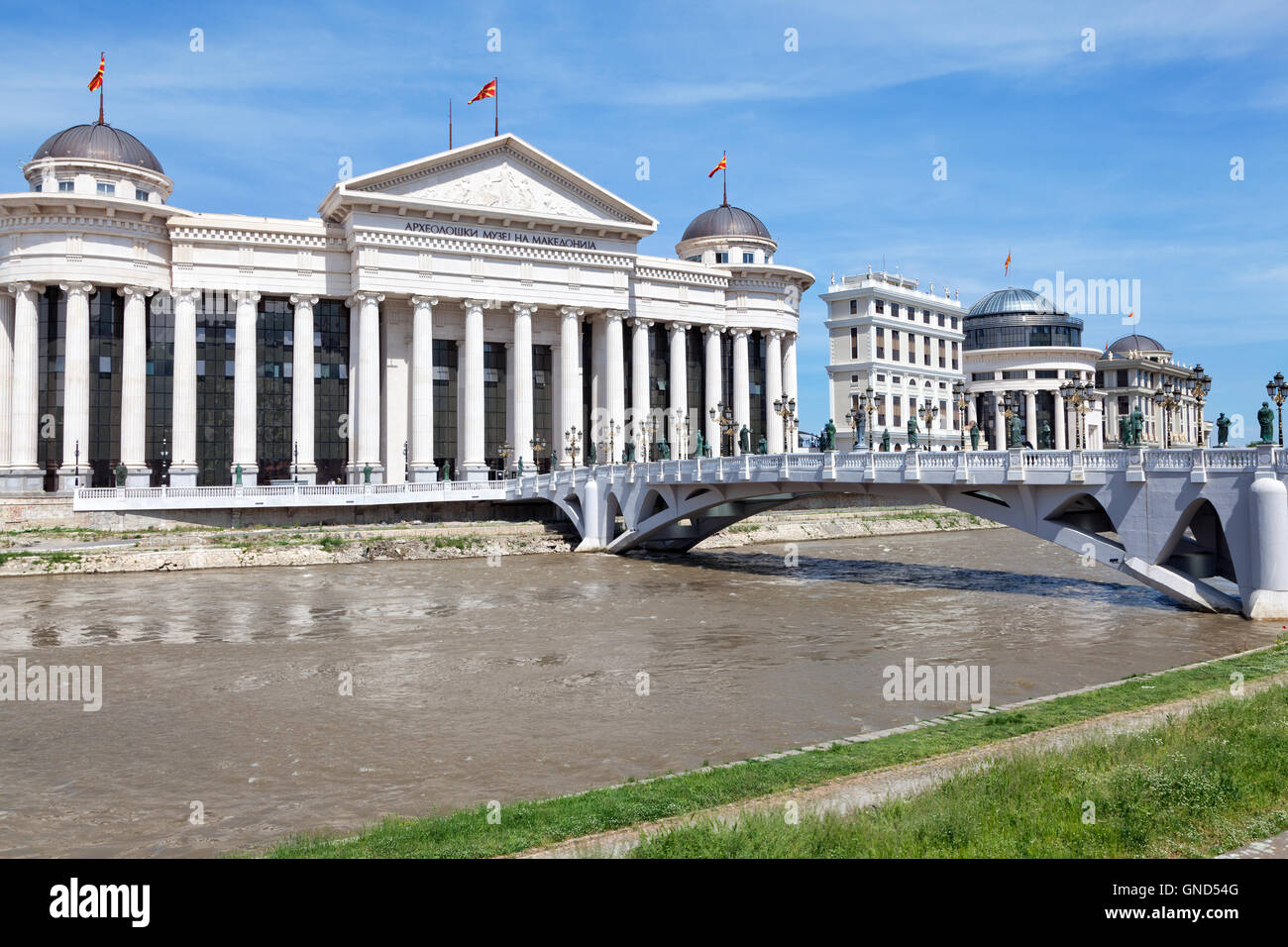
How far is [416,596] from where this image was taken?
45531 mm

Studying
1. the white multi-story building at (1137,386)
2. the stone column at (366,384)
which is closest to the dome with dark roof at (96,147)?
the stone column at (366,384)

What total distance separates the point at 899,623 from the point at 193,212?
63310mm

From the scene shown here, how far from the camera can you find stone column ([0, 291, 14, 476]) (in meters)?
71.8

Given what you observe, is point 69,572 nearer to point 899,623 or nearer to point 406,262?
point 406,262

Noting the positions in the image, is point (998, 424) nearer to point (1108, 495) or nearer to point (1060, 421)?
point (1060, 421)

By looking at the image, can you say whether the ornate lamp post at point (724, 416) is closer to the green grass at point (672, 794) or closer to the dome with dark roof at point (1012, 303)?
the dome with dark roof at point (1012, 303)

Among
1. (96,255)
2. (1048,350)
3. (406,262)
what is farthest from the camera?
(1048,350)

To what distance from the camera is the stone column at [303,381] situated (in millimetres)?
78188

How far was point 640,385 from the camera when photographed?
9456 centimetres

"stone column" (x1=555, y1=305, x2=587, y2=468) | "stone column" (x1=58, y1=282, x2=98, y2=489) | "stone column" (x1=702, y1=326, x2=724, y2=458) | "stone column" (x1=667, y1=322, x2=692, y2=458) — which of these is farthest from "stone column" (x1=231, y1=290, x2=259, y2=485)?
"stone column" (x1=702, y1=326, x2=724, y2=458)

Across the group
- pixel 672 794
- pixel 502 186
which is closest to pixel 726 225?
pixel 502 186

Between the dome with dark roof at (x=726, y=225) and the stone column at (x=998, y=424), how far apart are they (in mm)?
41569

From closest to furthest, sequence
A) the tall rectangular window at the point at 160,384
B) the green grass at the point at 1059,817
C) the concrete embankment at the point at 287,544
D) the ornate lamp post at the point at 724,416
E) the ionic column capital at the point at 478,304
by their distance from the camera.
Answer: the green grass at the point at 1059,817, the concrete embankment at the point at 287,544, the tall rectangular window at the point at 160,384, the ionic column capital at the point at 478,304, the ornate lamp post at the point at 724,416

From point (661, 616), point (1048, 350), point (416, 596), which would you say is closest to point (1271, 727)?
point (661, 616)
